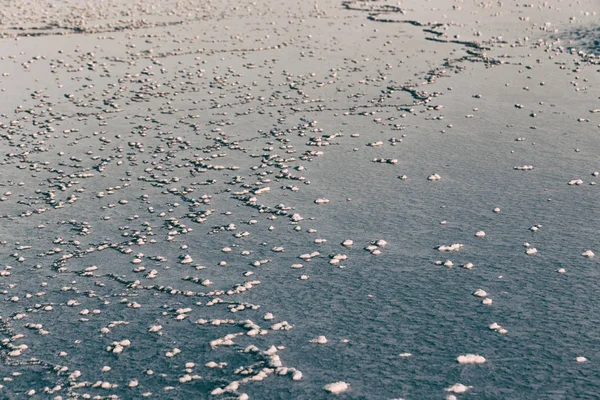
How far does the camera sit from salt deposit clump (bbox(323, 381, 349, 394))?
10430 mm

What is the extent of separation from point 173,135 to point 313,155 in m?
4.49

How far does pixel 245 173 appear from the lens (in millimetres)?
18469

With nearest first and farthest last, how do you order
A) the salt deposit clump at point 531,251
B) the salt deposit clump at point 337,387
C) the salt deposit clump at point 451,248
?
the salt deposit clump at point 337,387, the salt deposit clump at point 531,251, the salt deposit clump at point 451,248

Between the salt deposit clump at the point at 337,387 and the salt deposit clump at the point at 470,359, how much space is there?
1.90 metres

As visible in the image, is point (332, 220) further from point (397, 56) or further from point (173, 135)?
point (397, 56)

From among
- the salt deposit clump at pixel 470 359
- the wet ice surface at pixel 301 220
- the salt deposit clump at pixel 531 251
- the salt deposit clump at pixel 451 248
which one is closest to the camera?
the salt deposit clump at pixel 470 359

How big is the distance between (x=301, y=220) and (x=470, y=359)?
600 centimetres

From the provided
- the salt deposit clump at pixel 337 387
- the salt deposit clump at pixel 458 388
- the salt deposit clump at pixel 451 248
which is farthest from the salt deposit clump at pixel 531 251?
the salt deposit clump at pixel 337 387

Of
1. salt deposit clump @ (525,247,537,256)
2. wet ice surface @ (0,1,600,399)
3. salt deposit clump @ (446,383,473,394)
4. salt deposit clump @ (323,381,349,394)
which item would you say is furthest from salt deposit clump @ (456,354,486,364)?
salt deposit clump @ (525,247,537,256)

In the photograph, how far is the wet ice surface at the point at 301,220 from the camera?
1113cm

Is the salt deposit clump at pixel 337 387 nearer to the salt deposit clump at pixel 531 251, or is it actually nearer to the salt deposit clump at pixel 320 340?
the salt deposit clump at pixel 320 340

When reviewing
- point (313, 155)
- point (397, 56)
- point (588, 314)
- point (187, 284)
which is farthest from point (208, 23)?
point (588, 314)

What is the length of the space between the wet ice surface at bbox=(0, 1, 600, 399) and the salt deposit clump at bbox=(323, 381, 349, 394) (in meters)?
0.04

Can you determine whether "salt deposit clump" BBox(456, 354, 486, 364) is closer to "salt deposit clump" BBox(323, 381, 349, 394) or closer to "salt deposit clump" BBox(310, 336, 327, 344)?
"salt deposit clump" BBox(323, 381, 349, 394)
